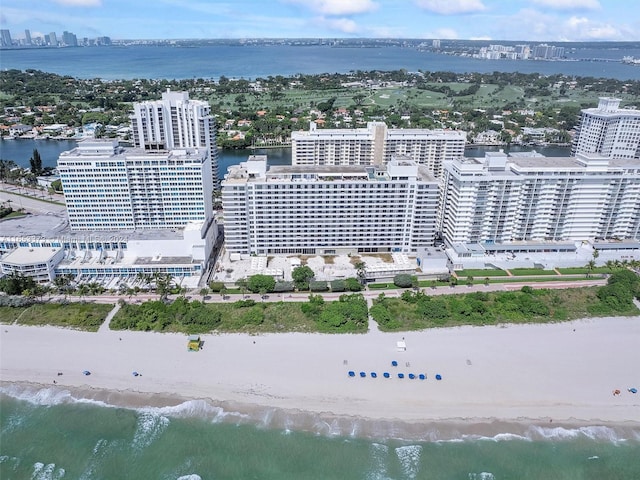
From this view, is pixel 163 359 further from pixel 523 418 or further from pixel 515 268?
pixel 515 268

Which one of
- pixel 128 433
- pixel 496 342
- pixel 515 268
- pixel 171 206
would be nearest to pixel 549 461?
pixel 496 342

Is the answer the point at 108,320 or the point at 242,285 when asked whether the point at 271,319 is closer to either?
the point at 242,285

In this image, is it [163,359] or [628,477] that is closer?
[628,477]

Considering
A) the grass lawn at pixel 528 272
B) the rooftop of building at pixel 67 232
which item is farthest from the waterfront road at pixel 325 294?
the rooftop of building at pixel 67 232

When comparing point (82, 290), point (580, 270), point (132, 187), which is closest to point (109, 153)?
point (132, 187)

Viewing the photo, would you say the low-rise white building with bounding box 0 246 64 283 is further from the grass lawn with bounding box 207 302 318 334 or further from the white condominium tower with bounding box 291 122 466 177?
the white condominium tower with bounding box 291 122 466 177
